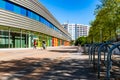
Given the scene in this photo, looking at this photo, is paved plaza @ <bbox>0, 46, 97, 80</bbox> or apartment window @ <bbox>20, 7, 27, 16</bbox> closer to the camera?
paved plaza @ <bbox>0, 46, 97, 80</bbox>

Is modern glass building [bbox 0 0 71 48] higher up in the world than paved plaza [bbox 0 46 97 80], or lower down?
higher up

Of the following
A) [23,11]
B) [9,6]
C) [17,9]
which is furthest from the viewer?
[23,11]

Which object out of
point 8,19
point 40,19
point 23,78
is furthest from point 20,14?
point 23,78

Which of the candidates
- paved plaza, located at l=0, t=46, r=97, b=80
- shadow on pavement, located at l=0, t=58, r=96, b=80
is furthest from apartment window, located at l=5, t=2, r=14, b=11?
shadow on pavement, located at l=0, t=58, r=96, b=80

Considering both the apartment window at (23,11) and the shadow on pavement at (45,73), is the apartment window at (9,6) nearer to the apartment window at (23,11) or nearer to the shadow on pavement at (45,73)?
the apartment window at (23,11)

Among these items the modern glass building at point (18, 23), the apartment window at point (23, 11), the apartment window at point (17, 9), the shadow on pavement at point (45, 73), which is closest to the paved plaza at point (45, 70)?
the shadow on pavement at point (45, 73)

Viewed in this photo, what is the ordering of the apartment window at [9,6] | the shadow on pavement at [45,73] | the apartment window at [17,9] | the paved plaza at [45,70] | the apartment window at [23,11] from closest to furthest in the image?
the shadow on pavement at [45,73] < the paved plaza at [45,70] < the apartment window at [9,6] < the apartment window at [17,9] < the apartment window at [23,11]

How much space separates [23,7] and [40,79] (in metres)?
41.1

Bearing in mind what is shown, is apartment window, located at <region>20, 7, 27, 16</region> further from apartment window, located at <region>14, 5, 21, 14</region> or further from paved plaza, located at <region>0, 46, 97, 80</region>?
paved plaza, located at <region>0, 46, 97, 80</region>

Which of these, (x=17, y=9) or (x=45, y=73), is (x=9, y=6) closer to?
(x=17, y=9)

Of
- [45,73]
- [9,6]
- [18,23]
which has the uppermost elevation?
[9,6]

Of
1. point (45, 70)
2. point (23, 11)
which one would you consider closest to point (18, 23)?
point (23, 11)

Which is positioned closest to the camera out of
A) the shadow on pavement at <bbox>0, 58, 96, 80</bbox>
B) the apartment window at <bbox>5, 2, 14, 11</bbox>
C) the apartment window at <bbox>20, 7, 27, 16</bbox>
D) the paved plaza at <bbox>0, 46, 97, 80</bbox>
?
the shadow on pavement at <bbox>0, 58, 96, 80</bbox>

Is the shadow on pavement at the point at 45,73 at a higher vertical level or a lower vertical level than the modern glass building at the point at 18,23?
lower
